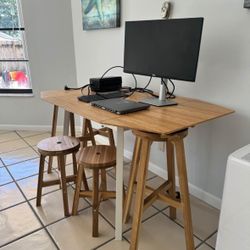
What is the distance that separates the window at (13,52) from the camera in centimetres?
309

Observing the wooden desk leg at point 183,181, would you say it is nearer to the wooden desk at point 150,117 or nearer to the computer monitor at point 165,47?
the wooden desk at point 150,117

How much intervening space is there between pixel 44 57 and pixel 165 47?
207cm

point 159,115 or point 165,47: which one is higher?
point 165,47

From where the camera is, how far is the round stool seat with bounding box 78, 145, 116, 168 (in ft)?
4.99

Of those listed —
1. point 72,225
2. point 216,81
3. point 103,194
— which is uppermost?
point 216,81

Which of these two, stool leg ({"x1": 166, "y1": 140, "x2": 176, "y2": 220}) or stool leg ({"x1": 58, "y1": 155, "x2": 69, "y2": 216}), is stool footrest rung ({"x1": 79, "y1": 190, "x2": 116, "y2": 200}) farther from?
stool leg ({"x1": 166, "y1": 140, "x2": 176, "y2": 220})

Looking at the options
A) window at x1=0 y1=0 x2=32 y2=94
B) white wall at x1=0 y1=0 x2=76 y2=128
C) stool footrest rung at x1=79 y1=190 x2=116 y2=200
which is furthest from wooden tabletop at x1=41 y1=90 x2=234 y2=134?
window at x1=0 y1=0 x2=32 y2=94

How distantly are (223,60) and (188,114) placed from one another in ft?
1.50

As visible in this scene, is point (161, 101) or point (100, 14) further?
point (100, 14)

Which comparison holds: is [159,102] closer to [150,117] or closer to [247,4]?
[150,117]

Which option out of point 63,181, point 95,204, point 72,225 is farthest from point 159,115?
point 72,225

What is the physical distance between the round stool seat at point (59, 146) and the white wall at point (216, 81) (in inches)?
31.4

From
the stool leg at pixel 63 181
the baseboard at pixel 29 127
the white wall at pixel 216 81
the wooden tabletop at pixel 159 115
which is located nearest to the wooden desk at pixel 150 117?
the wooden tabletop at pixel 159 115

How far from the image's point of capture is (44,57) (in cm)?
311
